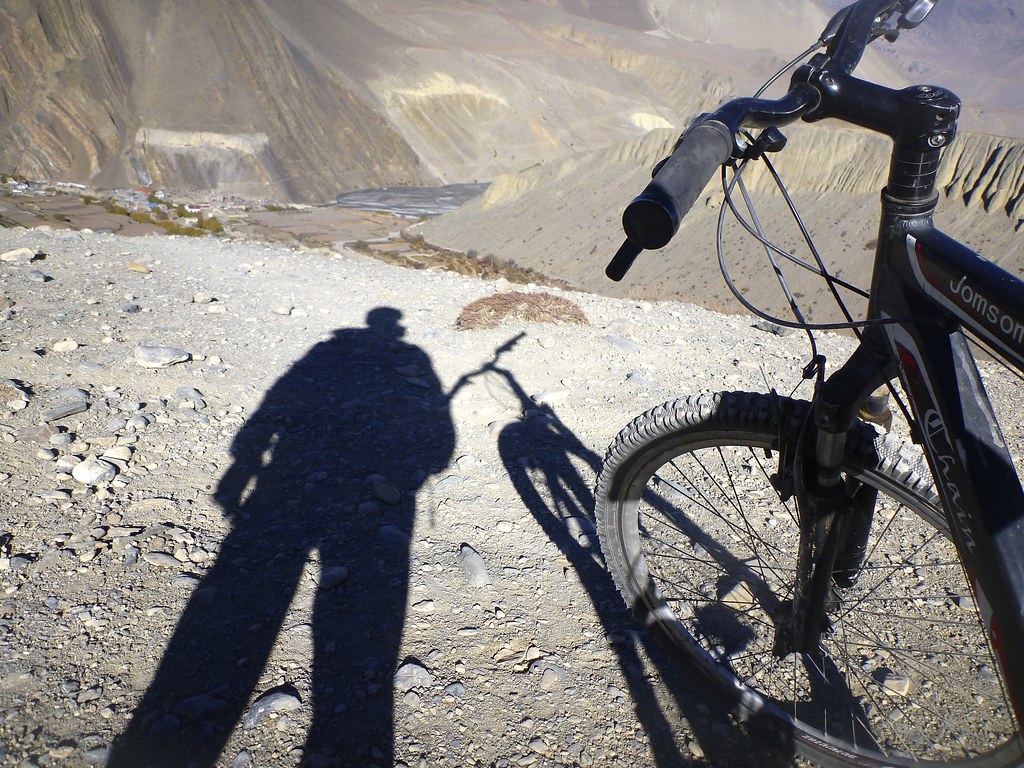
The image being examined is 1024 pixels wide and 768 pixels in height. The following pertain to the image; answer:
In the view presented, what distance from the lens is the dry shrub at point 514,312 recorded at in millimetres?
5898

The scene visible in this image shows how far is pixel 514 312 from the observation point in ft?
19.8

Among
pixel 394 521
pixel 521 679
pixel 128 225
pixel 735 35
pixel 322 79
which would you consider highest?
pixel 735 35

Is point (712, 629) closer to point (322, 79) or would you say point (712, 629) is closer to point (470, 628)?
point (470, 628)

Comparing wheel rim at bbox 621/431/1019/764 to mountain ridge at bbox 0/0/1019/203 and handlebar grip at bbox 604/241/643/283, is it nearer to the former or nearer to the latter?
handlebar grip at bbox 604/241/643/283

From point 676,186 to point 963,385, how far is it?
32.4 inches

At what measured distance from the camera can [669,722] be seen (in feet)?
7.37

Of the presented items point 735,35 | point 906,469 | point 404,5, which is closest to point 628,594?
point 906,469

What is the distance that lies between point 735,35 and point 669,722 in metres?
131

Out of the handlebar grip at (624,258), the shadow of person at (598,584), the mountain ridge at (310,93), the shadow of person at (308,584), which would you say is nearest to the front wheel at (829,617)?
the shadow of person at (598,584)

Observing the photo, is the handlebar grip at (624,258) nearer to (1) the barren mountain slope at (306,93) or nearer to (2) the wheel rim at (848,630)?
(2) the wheel rim at (848,630)

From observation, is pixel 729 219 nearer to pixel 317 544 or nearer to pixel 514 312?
pixel 514 312

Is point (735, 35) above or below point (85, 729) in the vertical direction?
above

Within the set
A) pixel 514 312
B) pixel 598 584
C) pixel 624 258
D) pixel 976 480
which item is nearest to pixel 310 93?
pixel 514 312

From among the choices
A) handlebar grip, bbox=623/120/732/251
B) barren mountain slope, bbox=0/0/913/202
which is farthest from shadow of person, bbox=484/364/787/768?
barren mountain slope, bbox=0/0/913/202
